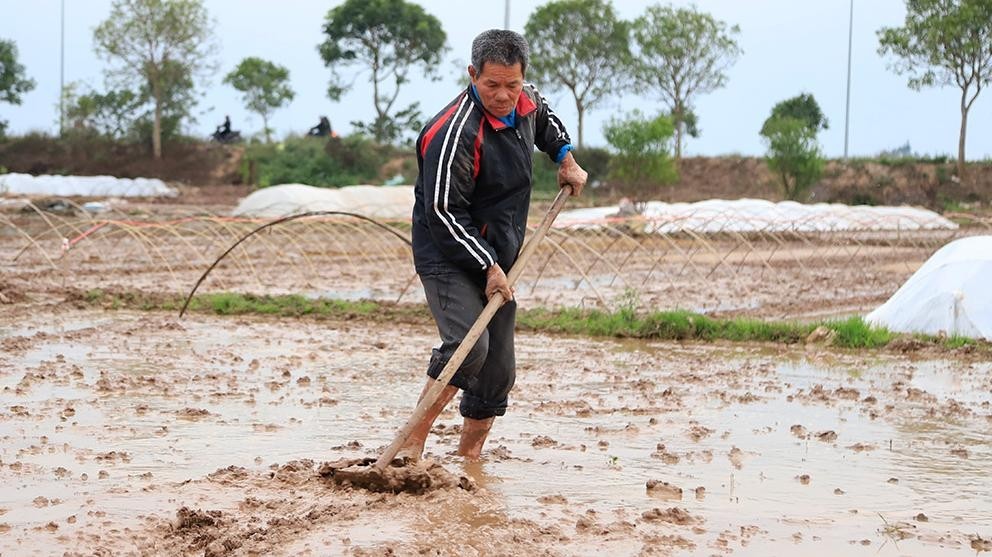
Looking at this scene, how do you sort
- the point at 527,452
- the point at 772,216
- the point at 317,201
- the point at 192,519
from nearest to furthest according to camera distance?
the point at 192,519 < the point at 527,452 < the point at 317,201 < the point at 772,216

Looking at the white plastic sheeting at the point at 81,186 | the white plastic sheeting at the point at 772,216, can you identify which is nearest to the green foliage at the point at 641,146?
the white plastic sheeting at the point at 772,216

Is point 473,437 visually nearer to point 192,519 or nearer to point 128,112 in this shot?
point 192,519

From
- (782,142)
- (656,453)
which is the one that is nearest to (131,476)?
(656,453)

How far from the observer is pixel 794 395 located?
5.31 meters

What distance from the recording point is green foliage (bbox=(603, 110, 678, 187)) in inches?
1083

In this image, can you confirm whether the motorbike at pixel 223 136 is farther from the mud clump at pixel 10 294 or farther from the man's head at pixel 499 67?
the man's head at pixel 499 67

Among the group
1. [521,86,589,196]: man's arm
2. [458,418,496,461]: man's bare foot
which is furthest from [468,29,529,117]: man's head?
[458,418,496,461]: man's bare foot

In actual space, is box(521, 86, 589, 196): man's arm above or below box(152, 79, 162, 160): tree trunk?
below

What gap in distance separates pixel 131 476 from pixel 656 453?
1763mm

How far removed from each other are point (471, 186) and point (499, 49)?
403 mm

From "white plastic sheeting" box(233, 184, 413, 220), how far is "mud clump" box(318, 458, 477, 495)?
16.4 meters

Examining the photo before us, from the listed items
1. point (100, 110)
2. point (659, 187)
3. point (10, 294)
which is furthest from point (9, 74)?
point (10, 294)

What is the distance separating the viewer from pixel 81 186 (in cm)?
2884

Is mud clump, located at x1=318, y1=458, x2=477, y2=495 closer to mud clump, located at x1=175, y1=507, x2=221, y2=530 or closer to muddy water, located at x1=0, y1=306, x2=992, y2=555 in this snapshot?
muddy water, located at x1=0, y1=306, x2=992, y2=555
